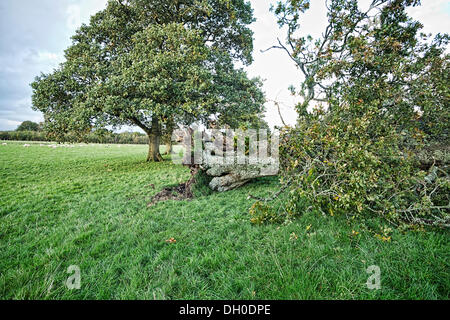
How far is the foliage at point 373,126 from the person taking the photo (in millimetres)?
3588

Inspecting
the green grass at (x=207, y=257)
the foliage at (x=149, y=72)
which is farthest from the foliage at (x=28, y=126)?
the green grass at (x=207, y=257)

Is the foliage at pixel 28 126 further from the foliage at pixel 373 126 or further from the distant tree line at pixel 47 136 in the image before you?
the foliage at pixel 373 126

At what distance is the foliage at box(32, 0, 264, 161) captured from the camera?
1045cm

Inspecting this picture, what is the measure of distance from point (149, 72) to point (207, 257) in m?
10.7

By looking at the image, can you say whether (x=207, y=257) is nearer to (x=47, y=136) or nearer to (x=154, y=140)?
(x=154, y=140)

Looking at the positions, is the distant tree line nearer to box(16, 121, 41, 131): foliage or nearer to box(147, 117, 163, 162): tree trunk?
box(16, 121, 41, 131): foliage

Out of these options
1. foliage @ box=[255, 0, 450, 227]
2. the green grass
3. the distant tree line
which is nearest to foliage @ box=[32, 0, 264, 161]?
the distant tree line

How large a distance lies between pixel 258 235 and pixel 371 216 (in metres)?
2.74

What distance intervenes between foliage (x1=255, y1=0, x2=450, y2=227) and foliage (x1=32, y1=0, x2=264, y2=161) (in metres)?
6.27

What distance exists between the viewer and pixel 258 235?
12.4ft

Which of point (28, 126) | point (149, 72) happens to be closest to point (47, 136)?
point (149, 72)
